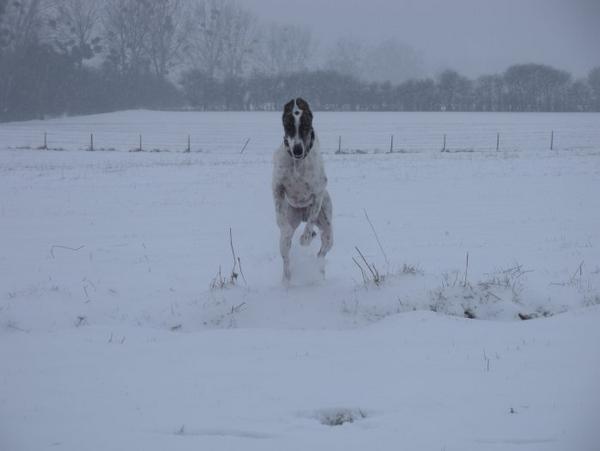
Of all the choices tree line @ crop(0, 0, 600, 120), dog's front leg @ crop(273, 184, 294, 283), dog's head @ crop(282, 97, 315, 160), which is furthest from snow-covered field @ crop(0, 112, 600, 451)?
tree line @ crop(0, 0, 600, 120)

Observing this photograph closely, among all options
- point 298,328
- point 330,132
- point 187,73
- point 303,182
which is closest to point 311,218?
point 303,182

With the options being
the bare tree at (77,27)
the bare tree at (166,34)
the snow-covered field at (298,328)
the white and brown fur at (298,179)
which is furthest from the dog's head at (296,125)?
the bare tree at (166,34)

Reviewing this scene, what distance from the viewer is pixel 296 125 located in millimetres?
6633

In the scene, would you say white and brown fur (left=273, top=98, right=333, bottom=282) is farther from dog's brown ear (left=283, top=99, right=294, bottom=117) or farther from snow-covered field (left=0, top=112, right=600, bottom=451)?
snow-covered field (left=0, top=112, right=600, bottom=451)

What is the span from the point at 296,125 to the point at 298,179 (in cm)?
69

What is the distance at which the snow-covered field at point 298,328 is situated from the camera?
12.7 ft

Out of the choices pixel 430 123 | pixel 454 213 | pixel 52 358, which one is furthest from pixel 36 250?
pixel 430 123

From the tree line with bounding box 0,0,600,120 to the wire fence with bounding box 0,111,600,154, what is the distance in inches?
118

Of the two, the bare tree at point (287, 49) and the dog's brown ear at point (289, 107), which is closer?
the dog's brown ear at point (289, 107)

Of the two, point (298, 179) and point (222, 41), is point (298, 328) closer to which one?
point (298, 179)

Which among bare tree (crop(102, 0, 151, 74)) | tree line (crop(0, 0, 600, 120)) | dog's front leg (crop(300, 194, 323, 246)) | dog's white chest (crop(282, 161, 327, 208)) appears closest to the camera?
dog's white chest (crop(282, 161, 327, 208))

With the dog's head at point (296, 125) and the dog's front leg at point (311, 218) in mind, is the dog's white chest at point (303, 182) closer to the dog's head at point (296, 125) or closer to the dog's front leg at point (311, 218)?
the dog's front leg at point (311, 218)

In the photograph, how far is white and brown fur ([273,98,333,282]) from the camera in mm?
6637

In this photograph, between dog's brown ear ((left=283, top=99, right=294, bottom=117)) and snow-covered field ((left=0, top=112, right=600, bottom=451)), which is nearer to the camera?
snow-covered field ((left=0, top=112, right=600, bottom=451))
